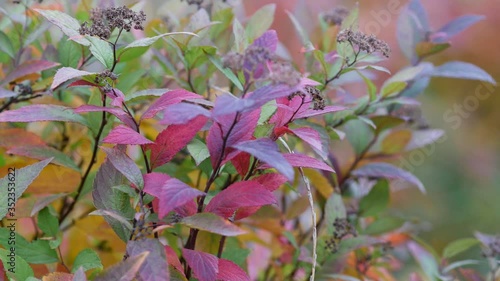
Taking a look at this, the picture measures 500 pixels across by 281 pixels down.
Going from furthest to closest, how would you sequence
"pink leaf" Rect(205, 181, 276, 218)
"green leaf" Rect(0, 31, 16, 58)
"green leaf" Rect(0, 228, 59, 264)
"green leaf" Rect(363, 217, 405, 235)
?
1. "green leaf" Rect(363, 217, 405, 235)
2. "green leaf" Rect(0, 31, 16, 58)
3. "green leaf" Rect(0, 228, 59, 264)
4. "pink leaf" Rect(205, 181, 276, 218)

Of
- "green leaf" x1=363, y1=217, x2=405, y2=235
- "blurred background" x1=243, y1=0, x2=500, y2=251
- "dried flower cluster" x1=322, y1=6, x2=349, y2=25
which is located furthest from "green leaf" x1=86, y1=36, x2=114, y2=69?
"blurred background" x1=243, y1=0, x2=500, y2=251

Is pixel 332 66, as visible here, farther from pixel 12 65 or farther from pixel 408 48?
pixel 12 65

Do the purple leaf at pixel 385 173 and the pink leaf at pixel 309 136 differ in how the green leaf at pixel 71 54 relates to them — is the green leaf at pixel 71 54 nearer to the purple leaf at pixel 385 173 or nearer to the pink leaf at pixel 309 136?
the pink leaf at pixel 309 136

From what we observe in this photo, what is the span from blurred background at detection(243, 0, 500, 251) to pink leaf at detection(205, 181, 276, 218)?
2.25 metres

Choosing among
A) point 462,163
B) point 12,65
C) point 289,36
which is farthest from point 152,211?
point 462,163

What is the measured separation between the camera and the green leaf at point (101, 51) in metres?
0.74

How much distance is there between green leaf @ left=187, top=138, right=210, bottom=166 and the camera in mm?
726

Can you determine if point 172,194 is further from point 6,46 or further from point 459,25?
point 459,25

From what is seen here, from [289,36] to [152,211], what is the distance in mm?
2333

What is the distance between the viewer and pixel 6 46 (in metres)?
0.97

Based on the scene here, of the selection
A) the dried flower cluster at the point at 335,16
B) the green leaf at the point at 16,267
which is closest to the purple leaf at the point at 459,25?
the dried flower cluster at the point at 335,16

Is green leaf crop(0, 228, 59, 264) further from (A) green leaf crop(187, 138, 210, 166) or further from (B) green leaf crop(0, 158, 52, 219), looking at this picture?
(A) green leaf crop(187, 138, 210, 166)

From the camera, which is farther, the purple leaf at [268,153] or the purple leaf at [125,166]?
the purple leaf at [125,166]

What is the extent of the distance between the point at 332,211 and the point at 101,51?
502mm
